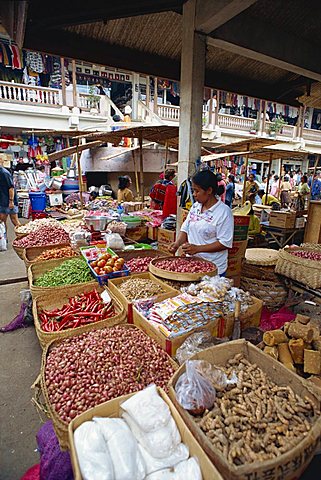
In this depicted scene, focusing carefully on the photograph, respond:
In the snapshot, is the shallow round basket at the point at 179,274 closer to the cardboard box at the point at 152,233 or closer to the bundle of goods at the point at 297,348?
the bundle of goods at the point at 297,348

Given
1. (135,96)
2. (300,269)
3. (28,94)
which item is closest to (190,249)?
(300,269)

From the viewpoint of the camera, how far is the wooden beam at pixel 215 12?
3156 millimetres

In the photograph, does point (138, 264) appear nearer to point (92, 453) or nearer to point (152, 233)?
point (92, 453)

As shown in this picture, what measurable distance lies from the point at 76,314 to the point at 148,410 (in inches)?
55.6

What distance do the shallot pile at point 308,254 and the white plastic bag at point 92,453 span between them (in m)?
3.12

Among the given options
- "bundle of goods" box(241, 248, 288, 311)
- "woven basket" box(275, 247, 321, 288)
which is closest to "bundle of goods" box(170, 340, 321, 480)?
"woven basket" box(275, 247, 321, 288)

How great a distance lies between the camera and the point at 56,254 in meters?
3.71

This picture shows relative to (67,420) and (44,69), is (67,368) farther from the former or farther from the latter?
Result: (44,69)

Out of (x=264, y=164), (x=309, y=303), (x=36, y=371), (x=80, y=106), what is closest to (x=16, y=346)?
(x=36, y=371)

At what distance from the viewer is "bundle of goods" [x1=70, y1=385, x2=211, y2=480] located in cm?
A: 111

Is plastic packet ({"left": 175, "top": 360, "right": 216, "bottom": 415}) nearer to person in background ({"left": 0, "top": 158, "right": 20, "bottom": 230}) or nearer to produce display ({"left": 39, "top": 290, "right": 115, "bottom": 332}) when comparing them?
produce display ({"left": 39, "top": 290, "right": 115, "bottom": 332})

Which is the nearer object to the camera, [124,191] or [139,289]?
[139,289]

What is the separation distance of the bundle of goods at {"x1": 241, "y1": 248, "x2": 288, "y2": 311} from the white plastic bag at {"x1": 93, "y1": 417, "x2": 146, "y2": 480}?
303 cm

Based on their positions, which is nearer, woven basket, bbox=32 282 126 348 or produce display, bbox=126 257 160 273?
woven basket, bbox=32 282 126 348
